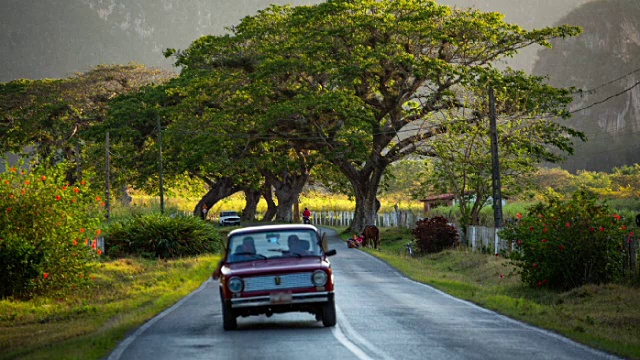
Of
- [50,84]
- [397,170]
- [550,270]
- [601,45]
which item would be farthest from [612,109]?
[550,270]

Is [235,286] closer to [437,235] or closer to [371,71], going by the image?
[437,235]

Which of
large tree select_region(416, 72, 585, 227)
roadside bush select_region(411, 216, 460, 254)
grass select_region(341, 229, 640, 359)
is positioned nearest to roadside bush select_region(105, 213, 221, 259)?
grass select_region(341, 229, 640, 359)

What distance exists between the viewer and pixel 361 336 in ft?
49.8

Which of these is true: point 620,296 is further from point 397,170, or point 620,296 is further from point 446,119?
point 397,170

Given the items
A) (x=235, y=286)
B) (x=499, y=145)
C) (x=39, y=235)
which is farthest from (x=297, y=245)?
(x=499, y=145)

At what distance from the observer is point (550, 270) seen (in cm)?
2469

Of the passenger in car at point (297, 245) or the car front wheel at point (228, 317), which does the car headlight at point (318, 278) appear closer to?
the passenger in car at point (297, 245)

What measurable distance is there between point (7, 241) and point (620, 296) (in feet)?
50.0

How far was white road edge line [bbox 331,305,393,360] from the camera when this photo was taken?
13070 millimetres

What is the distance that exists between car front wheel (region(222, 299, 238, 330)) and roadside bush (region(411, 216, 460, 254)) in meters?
28.8

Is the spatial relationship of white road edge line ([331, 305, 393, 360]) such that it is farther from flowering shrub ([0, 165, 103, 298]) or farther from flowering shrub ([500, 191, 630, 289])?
flowering shrub ([0, 165, 103, 298])

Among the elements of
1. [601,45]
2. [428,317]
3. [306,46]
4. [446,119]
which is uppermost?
[601,45]

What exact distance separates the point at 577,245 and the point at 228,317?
11.1m

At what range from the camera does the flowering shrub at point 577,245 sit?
79.5 ft
